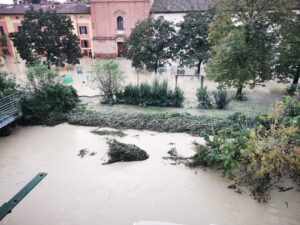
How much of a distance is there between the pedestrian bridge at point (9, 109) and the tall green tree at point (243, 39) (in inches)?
403

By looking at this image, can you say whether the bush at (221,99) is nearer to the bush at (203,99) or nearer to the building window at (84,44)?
the bush at (203,99)

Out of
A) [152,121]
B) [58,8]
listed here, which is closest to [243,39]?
[152,121]

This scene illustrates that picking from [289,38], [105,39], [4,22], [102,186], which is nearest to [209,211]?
[102,186]

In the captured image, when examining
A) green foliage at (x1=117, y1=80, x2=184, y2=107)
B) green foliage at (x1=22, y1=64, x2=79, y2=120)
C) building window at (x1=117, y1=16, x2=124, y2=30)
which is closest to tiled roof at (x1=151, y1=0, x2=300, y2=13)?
building window at (x1=117, y1=16, x2=124, y2=30)

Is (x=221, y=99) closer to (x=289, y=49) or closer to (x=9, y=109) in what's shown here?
(x=289, y=49)

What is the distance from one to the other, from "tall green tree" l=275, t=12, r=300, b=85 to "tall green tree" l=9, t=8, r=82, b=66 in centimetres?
1623

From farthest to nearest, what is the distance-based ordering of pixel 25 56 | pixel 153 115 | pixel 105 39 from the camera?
pixel 105 39, pixel 25 56, pixel 153 115

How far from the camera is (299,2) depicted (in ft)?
66.3

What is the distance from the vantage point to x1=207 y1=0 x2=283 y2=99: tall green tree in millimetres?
13258

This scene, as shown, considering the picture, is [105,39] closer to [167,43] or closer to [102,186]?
[167,43]

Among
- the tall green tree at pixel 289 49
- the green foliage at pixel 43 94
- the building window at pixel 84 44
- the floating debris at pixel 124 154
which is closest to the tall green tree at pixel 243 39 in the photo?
the tall green tree at pixel 289 49

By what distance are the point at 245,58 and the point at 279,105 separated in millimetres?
6845

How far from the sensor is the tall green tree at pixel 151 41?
61.4ft

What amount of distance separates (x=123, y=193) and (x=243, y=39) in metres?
10.3
